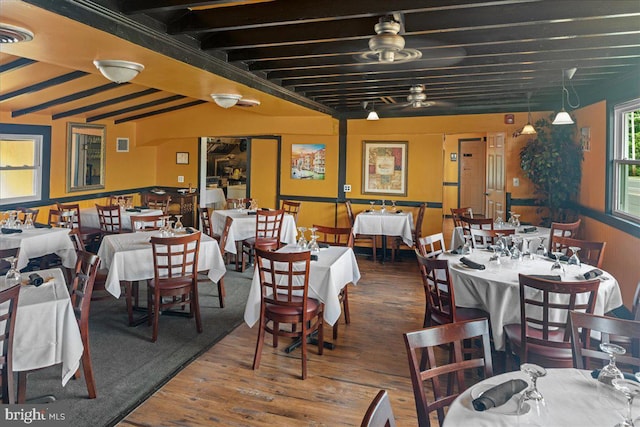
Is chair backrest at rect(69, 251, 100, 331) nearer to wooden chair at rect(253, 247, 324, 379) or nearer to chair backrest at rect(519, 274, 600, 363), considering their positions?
wooden chair at rect(253, 247, 324, 379)

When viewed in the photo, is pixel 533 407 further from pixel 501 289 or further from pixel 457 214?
pixel 457 214

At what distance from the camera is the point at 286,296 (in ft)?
11.6

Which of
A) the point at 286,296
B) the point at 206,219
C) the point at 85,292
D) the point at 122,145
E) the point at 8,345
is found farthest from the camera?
the point at 122,145

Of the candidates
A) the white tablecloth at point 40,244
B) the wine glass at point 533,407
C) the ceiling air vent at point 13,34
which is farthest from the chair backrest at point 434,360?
the white tablecloth at point 40,244

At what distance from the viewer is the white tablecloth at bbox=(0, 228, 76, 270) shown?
15.9 feet

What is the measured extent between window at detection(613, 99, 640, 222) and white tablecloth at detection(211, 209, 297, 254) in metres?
4.23

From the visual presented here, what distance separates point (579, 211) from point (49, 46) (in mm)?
6586

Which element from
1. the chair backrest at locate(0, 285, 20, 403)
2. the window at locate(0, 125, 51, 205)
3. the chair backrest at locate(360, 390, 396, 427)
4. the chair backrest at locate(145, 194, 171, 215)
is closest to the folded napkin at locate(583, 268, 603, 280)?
the chair backrest at locate(360, 390, 396, 427)

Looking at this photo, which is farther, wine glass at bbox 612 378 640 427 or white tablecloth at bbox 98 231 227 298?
white tablecloth at bbox 98 231 227 298

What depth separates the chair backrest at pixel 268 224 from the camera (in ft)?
20.5

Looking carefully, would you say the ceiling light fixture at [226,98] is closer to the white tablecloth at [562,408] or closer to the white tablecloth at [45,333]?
the white tablecloth at [45,333]

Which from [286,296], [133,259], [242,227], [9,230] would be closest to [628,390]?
[286,296]

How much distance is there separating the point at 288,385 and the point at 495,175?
599cm

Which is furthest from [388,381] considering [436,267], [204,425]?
[204,425]
